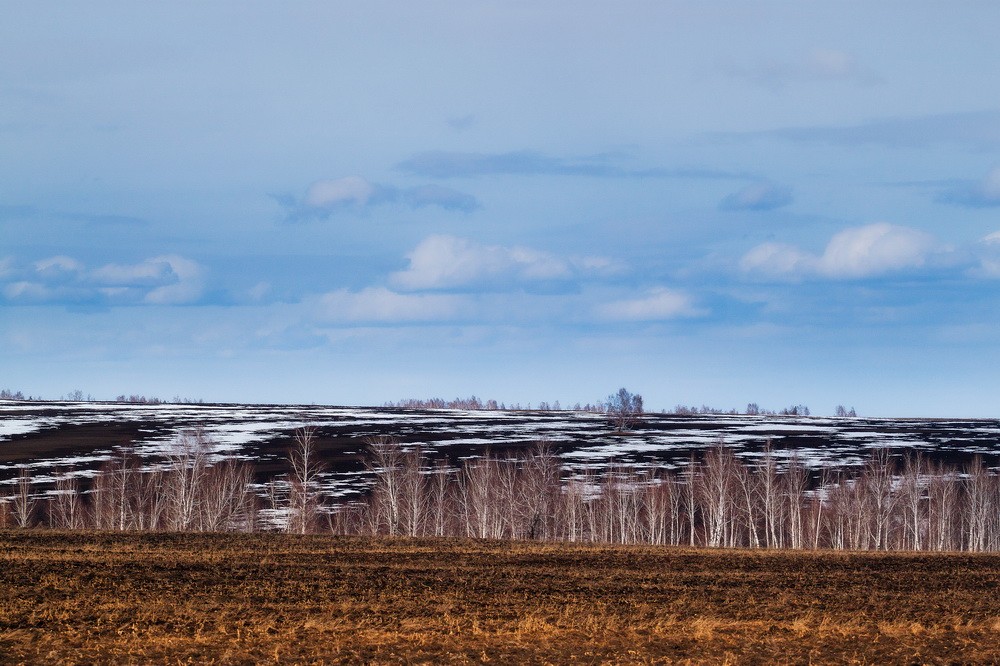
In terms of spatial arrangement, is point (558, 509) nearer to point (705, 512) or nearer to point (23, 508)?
point (705, 512)

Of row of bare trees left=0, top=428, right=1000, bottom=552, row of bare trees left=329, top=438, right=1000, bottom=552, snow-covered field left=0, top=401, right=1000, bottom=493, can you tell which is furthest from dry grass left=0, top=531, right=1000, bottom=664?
snow-covered field left=0, top=401, right=1000, bottom=493

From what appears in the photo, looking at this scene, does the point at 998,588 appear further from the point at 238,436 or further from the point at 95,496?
the point at 238,436

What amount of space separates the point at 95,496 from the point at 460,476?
3831cm

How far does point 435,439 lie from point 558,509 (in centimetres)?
7014

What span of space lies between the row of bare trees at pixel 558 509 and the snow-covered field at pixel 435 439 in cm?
1095

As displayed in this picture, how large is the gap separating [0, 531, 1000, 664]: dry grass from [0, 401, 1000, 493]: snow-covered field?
60069mm

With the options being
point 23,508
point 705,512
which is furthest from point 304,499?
point 705,512

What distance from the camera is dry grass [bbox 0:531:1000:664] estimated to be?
20125 mm

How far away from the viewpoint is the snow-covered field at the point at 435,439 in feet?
386

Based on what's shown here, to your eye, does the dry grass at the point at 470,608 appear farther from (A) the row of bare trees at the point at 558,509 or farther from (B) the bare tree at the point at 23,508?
(B) the bare tree at the point at 23,508

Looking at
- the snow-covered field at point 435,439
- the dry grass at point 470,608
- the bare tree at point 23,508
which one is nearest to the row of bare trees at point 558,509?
the bare tree at point 23,508

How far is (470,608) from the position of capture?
24.6 m

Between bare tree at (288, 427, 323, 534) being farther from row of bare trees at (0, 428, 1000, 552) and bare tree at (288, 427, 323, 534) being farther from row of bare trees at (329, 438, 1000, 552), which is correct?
row of bare trees at (329, 438, 1000, 552)

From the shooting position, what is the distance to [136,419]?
181875 mm
